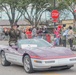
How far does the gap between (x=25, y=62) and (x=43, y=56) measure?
84cm

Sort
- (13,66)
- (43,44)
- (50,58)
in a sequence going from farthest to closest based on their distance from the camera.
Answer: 1. (13,66)
2. (43,44)
3. (50,58)

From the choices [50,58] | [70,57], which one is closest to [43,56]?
[50,58]

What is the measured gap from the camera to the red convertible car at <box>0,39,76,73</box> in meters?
9.52

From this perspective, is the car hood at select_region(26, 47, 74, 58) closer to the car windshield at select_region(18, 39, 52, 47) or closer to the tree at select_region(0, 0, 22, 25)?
the car windshield at select_region(18, 39, 52, 47)

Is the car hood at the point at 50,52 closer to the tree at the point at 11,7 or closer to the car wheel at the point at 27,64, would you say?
the car wheel at the point at 27,64

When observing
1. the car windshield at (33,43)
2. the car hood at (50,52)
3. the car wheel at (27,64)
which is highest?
the car windshield at (33,43)

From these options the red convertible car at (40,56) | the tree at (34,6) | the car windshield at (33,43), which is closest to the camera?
the red convertible car at (40,56)

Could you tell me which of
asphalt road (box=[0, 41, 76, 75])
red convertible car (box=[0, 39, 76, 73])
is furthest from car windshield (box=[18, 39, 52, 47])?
asphalt road (box=[0, 41, 76, 75])

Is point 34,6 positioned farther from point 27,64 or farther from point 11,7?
point 27,64

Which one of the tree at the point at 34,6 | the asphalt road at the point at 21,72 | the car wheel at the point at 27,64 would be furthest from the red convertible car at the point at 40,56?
the tree at the point at 34,6

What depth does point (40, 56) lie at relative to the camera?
9.62 metres

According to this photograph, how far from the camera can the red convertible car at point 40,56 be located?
9.52 m

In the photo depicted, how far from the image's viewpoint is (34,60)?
9.64 m

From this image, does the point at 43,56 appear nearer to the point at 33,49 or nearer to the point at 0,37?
the point at 33,49
